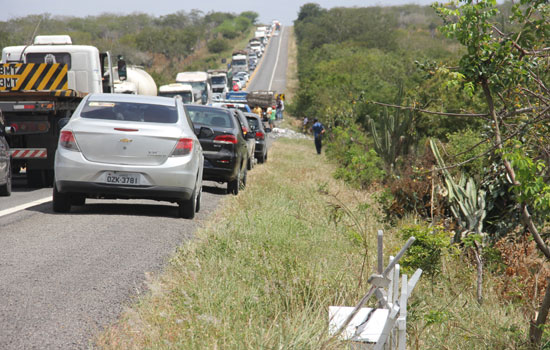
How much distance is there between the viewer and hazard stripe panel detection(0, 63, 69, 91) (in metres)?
16.1

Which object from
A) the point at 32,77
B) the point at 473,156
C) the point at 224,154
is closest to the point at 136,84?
the point at 32,77

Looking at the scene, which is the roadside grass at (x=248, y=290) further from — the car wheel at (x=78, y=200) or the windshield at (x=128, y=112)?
the car wheel at (x=78, y=200)

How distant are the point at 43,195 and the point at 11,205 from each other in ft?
5.55

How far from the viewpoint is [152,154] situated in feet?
34.3

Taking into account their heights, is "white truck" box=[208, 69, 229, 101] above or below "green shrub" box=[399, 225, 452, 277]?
below

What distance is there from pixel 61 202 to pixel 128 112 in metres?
1.52

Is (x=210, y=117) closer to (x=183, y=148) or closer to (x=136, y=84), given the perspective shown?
(x=183, y=148)

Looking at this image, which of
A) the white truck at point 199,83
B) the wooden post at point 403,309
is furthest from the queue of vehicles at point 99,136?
the white truck at point 199,83

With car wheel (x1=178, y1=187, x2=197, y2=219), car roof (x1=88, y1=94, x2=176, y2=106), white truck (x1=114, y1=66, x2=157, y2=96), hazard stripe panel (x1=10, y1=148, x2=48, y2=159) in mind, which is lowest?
white truck (x1=114, y1=66, x2=157, y2=96)

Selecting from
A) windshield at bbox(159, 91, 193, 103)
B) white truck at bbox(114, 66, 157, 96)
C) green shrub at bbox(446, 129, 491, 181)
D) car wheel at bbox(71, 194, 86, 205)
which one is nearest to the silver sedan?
car wheel at bbox(71, 194, 86, 205)

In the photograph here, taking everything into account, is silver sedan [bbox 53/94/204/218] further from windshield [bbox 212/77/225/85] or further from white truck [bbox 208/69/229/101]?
windshield [bbox 212/77/225/85]

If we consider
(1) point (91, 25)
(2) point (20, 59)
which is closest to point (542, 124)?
(2) point (20, 59)

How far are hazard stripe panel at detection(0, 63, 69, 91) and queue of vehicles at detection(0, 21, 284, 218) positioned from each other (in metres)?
0.02

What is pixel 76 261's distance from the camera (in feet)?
23.8
